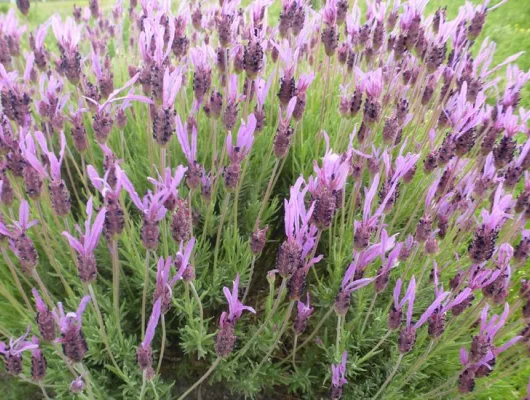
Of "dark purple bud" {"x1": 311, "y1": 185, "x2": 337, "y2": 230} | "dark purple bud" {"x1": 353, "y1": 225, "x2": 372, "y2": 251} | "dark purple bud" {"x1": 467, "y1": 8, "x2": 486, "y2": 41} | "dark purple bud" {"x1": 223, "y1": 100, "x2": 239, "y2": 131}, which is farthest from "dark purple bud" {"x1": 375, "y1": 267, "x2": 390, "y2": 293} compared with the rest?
"dark purple bud" {"x1": 467, "y1": 8, "x2": 486, "y2": 41}

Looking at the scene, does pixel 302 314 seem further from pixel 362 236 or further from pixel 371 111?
pixel 371 111

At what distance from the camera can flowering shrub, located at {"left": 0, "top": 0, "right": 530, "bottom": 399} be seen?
3.54 feet

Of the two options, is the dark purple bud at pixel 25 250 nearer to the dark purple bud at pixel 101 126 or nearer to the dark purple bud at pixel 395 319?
the dark purple bud at pixel 101 126

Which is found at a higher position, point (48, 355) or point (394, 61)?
point (394, 61)

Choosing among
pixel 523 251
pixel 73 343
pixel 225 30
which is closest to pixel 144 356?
pixel 73 343

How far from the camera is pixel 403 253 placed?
4.54 ft

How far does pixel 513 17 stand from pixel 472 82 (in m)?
3.44

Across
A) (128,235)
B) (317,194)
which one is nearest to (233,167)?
(317,194)

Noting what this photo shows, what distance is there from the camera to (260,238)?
1.19 meters

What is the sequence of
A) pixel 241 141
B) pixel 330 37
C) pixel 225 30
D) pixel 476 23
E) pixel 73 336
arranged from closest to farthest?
1. pixel 73 336
2. pixel 241 141
3. pixel 225 30
4. pixel 330 37
5. pixel 476 23

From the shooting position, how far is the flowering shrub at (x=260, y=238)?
1.08 metres

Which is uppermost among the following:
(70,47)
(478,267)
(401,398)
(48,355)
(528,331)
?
(70,47)

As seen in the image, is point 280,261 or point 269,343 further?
point 269,343

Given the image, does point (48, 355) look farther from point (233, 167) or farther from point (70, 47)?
point (70, 47)
